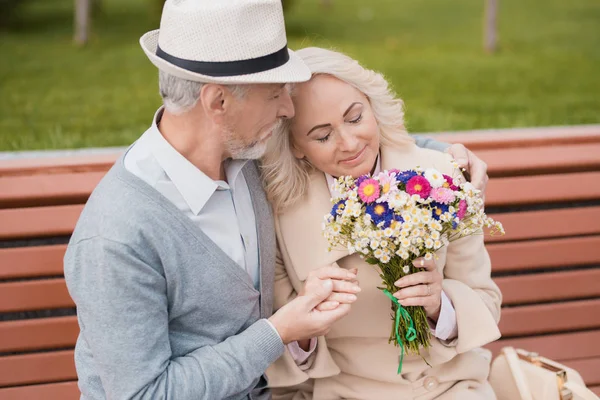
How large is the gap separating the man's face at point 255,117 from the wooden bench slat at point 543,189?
1357mm

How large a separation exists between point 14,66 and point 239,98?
6701 millimetres

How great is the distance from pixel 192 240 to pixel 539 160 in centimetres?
192

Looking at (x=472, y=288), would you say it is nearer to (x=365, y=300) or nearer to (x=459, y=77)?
(x=365, y=300)

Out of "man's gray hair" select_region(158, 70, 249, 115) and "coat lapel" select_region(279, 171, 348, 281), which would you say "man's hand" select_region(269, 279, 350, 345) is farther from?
"man's gray hair" select_region(158, 70, 249, 115)

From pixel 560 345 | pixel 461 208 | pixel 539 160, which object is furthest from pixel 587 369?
pixel 461 208

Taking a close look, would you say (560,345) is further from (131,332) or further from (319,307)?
(131,332)

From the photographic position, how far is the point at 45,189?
325cm

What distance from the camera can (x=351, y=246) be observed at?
2582 mm

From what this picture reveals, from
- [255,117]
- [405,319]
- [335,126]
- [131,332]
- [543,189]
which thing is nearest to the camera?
[131,332]

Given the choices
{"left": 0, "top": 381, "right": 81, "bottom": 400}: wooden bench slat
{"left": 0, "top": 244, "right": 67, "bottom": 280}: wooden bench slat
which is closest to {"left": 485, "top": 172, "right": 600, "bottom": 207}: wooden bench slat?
{"left": 0, "top": 244, "right": 67, "bottom": 280}: wooden bench slat

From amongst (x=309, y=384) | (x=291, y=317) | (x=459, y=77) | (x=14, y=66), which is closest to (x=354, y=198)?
(x=291, y=317)

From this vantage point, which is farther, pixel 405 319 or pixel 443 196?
pixel 405 319

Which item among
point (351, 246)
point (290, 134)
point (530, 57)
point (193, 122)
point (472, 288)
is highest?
point (193, 122)

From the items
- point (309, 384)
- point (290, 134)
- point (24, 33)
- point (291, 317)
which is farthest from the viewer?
point (24, 33)
